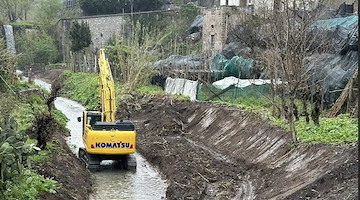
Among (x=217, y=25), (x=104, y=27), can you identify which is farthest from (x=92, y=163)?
(x=104, y=27)

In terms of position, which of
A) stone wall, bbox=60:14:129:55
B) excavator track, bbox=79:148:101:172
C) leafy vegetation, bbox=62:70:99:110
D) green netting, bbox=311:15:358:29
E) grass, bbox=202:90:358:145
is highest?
green netting, bbox=311:15:358:29

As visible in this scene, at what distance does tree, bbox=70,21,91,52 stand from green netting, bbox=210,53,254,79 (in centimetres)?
2670

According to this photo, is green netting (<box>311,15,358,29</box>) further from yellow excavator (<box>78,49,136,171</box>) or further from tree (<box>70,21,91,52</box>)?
tree (<box>70,21,91,52</box>)

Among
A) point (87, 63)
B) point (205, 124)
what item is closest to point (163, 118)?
point (205, 124)

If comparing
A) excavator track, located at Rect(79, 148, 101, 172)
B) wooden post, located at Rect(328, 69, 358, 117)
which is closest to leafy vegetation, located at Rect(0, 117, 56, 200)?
excavator track, located at Rect(79, 148, 101, 172)

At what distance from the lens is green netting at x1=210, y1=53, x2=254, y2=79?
3180 cm

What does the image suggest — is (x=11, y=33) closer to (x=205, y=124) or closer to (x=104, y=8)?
(x=104, y=8)

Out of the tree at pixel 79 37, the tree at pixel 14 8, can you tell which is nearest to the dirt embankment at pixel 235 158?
the tree at pixel 79 37

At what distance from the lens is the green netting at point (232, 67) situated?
104 feet

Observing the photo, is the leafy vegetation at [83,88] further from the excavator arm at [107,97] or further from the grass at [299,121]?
the excavator arm at [107,97]

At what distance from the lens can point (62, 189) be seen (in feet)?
43.5

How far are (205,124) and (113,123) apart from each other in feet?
26.8

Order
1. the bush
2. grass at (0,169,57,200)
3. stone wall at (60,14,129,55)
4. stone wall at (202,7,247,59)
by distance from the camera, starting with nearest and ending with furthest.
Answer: grass at (0,169,57,200)
stone wall at (202,7,247,59)
stone wall at (60,14,129,55)
the bush

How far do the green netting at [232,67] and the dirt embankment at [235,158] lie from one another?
478 cm
